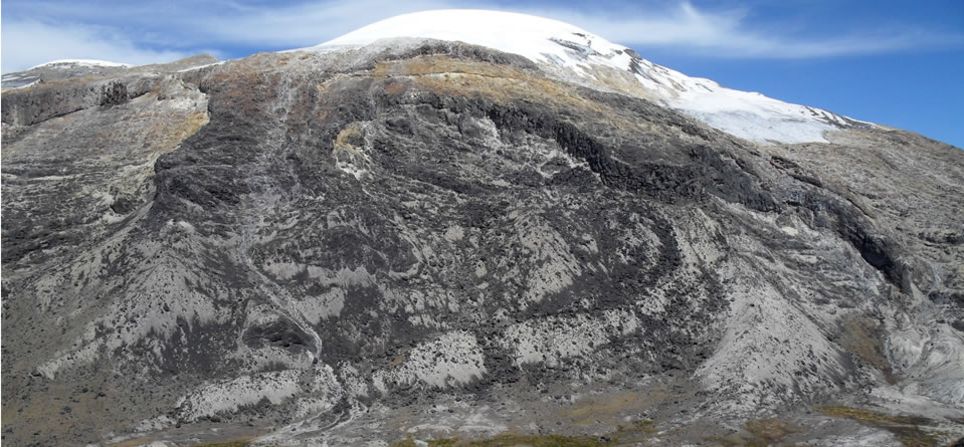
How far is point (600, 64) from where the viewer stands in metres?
115

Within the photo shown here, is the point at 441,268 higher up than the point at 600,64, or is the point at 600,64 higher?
the point at 600,64

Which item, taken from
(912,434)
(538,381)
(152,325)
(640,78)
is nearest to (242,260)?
(152,325)

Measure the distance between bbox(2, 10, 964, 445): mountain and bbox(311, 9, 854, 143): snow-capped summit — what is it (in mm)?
15191

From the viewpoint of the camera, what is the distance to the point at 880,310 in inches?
2790

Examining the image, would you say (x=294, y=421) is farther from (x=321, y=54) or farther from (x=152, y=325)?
(x=321, y=54)

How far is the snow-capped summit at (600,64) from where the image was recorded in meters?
105

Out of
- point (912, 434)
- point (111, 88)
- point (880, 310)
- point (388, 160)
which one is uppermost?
point (111, 88)

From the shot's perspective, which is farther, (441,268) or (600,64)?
(600,64)

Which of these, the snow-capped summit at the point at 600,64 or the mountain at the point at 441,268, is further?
the snow-capped summit at the point at 600,64

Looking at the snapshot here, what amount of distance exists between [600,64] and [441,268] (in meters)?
56.8

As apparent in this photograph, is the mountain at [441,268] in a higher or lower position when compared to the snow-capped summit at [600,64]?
lower

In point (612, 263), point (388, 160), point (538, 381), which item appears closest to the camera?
point (538, 381)

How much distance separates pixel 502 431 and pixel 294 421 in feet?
38.7

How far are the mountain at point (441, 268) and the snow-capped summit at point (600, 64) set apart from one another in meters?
15.2
